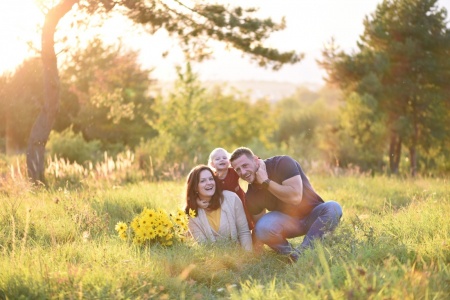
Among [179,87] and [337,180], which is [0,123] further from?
[337,180]

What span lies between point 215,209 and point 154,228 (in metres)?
0.76

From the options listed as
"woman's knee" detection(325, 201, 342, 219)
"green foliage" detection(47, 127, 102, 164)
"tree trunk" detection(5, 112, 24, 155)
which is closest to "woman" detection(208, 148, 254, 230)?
"woman's knee" detection(325, 201, 342, 219)

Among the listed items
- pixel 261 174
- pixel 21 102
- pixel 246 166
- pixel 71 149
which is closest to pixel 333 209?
pixel 261 174

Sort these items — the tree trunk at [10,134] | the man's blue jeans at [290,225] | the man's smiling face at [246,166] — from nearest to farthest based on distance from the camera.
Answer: the man's smiling face at [246,166], the man's blue jeans at [290,225], the tree trunk at [10,134]

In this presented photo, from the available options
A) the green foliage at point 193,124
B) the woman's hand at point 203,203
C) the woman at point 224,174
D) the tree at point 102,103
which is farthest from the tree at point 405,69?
the woman's hand at point 203,203

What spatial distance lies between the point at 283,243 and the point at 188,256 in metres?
1.30

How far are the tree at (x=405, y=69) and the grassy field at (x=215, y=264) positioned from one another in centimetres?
1562

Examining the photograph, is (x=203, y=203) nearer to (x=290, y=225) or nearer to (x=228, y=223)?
(x=228, y=223)

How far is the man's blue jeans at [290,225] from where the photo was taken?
20.4 ft

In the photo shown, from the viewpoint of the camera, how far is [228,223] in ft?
21.0

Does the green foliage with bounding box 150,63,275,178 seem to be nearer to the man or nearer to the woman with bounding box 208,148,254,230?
the woman with bounding box 208,148,254,230

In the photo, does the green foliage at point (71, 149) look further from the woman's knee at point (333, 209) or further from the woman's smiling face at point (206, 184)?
the woman's knee at point (333, 209)

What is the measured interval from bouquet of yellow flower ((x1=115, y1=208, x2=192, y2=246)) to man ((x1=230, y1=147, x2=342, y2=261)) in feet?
2.82

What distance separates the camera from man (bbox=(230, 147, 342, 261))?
6.04 metres
